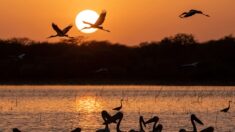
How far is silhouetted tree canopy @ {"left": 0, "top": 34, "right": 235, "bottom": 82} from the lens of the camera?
60562 millimetres

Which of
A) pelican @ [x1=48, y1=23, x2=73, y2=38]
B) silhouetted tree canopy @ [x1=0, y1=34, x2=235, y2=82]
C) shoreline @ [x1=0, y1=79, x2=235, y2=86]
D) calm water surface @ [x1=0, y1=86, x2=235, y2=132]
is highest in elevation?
silhouetted tree canopy @ [x1=0, y1=34, x2=235, y2=82]

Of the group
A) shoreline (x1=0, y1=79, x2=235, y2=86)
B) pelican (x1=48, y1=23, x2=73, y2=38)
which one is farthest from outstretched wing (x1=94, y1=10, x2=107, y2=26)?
shoreline (x1=0, y1=79, x2=235, y2=86)

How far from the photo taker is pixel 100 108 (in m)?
35.9

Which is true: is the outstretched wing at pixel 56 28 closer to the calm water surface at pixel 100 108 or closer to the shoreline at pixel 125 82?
the calm water surface at pixel 100 108

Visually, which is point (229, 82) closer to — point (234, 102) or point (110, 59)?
point (110, 59)

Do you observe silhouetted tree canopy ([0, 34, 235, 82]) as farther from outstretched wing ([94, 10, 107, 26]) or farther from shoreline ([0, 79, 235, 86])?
outstretched wing ([94, 10, 107, 26])

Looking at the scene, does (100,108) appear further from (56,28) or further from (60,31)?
(56,28)

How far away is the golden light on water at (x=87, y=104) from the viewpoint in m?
35.5

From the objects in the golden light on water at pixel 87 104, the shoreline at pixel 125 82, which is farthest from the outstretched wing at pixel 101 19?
the shoreline at pixel 125 82

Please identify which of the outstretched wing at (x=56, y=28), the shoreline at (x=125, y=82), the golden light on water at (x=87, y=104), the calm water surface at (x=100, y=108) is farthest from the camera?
the shoreline at (x=125, y=82)

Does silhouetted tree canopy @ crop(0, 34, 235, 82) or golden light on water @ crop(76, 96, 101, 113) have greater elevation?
silhouetted tree canopy @ crop(0, 34, 235, 82)

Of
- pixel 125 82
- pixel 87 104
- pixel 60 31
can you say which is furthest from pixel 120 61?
pixel 60 31

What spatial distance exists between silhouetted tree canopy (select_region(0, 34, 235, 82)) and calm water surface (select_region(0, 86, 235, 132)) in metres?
13.2

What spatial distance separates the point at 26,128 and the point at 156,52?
40.4m
